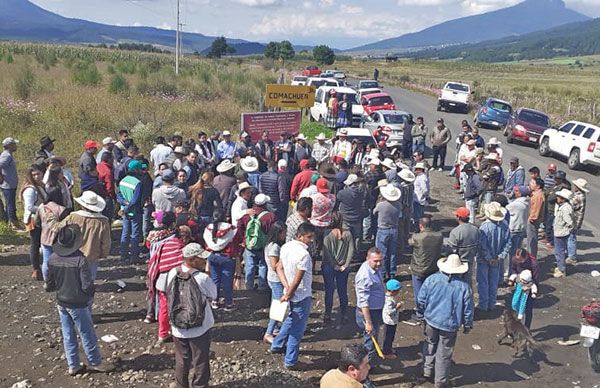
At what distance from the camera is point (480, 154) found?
527 inches

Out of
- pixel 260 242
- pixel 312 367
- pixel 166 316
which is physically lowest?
pixel 312 367

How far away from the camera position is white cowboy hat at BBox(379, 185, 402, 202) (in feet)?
29.2

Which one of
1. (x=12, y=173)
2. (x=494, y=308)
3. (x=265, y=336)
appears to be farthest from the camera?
(x=12, y=173)

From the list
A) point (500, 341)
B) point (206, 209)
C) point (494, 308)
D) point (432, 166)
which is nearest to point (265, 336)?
point (206, 209)

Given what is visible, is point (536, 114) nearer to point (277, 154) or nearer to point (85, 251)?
point (277, 154)

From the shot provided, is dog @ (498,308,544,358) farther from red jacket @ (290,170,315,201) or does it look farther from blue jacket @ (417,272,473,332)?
red jacket @ (290,170,315,201)

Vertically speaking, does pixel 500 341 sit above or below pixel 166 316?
below

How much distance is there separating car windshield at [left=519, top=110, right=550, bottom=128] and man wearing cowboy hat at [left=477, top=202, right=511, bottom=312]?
1668 centimetres

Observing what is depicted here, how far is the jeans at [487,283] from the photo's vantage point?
840 cm

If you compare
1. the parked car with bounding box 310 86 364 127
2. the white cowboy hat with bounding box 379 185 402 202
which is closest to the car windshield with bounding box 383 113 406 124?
the parked car with bounding box 310 86 364 127

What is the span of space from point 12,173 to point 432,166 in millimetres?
13013

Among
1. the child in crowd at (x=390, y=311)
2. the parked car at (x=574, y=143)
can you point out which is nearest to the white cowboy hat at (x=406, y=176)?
the child in crowd at (x=390, y=311)

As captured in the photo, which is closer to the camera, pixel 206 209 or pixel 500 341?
pixel 500 341

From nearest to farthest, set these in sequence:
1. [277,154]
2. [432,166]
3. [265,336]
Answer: [265,336] → [277,154] → [432,166]
